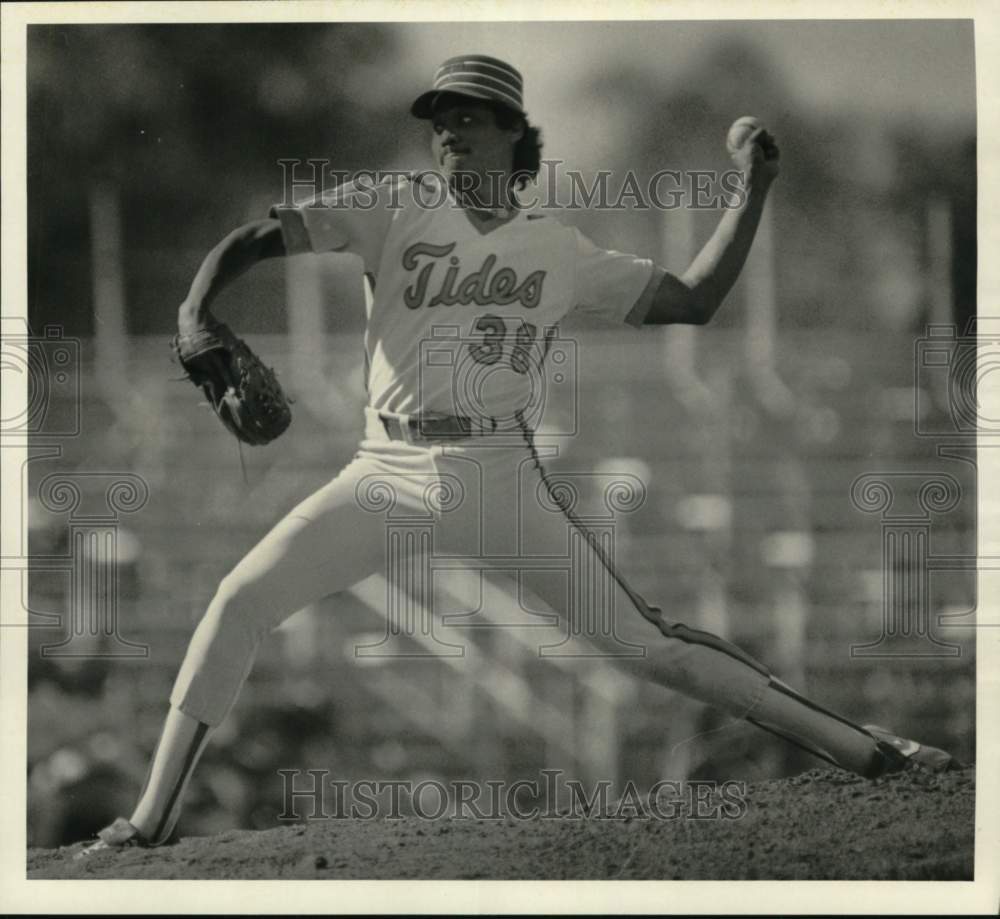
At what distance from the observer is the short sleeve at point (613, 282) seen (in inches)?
175

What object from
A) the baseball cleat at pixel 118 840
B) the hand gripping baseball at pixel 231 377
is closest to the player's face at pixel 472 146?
the hand gripping baseball at pixel 231 377

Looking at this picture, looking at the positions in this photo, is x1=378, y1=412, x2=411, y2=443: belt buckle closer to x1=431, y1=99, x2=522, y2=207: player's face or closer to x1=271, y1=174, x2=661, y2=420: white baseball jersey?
x1=271, y1=174, x2=661, y2=420: white baseball jersey

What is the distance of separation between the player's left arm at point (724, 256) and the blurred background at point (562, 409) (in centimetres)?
4

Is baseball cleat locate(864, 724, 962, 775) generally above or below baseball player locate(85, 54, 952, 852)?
below

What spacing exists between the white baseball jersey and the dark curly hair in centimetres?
10

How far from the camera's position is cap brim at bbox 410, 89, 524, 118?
14.5 ft

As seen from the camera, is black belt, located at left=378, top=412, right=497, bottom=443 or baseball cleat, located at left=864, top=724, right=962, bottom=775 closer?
black belt, located at left=378, top=412, right=497, bottom=443

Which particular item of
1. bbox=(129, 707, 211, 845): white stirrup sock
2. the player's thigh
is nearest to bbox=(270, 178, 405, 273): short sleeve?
the player's thigh

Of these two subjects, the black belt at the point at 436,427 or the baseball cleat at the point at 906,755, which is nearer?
the black belt at the point at 436,427

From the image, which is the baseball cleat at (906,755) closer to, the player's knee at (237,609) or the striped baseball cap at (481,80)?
the player's knee at (237,609)

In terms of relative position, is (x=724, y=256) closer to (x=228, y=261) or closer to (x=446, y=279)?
(x=446, y=279)

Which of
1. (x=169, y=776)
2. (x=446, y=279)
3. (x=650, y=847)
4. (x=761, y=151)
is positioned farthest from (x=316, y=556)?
(x=761, y=151)

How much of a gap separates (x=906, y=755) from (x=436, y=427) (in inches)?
65.4

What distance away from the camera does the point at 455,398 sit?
4398mm
